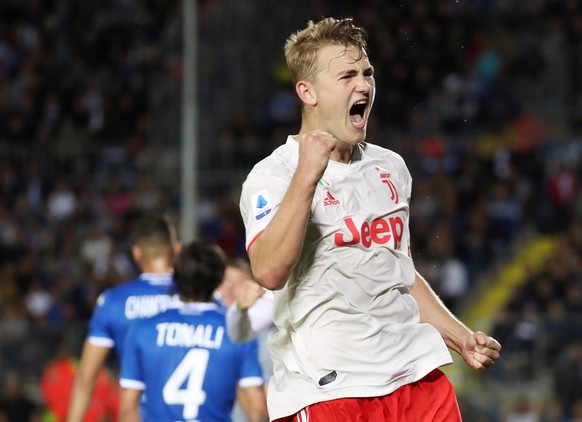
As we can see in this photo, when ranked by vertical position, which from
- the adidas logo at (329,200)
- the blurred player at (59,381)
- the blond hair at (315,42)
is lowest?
the blurred player at (59,381)

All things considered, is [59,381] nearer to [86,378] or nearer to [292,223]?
[86,378]

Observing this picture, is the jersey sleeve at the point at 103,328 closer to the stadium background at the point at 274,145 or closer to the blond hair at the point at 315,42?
the blond hair at the point at 315,42

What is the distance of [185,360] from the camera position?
21.4ft

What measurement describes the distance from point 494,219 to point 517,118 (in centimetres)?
236

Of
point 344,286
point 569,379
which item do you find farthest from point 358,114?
point 569,379

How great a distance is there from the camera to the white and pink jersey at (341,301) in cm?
428

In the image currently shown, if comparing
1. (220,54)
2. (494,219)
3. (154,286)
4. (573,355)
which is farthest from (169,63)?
(154,286)

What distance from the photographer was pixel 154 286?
25.0ft

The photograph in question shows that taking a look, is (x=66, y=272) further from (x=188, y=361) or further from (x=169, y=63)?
(x=188, y=361)

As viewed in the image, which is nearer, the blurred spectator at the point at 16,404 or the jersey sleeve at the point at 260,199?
the jersey sleeve at the point at 260,199

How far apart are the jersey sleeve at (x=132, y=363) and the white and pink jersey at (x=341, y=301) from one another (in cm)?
227

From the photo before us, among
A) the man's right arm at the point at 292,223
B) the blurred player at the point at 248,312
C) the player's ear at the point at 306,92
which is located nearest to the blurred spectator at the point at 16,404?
the blurred player at the point at 248,312

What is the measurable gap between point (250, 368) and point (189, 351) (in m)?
0.38

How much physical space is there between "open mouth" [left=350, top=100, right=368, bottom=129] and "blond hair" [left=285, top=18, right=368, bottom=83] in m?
0.19
